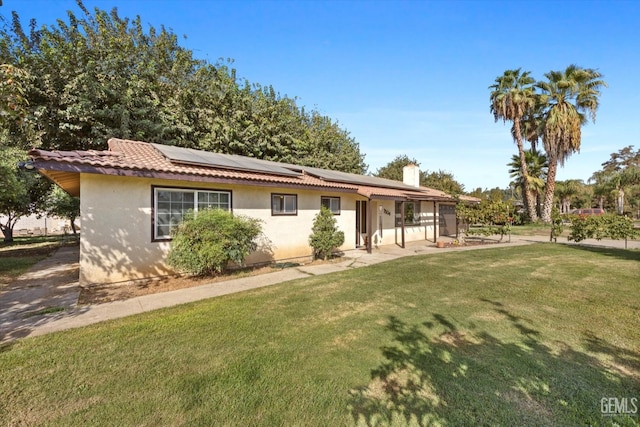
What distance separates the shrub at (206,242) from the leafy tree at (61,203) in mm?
13980

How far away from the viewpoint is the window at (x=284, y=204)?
999 centimetres

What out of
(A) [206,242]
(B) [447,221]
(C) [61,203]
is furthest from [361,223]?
(C) [61,203]

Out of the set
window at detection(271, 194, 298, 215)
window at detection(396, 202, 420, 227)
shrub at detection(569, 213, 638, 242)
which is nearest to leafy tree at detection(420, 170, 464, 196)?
window at detection(396, 202, 420, 227)

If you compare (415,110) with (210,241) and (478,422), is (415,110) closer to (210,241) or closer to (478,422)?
(210,241)

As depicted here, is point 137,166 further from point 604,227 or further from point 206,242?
point 604,227

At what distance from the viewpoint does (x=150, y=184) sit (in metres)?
7.33

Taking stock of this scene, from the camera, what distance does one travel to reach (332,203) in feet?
40.0

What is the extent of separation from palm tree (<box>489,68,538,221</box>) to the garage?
37.3ft

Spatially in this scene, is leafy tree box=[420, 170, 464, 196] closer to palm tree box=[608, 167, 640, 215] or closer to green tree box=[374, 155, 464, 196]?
green tree box=[374, 155, 464, 196]

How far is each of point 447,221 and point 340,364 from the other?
62.8 ft

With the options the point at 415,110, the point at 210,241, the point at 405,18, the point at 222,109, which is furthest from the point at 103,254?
the point at 415,110

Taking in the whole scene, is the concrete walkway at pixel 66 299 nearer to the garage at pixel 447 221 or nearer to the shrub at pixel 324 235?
the shrub at pixel 324 235

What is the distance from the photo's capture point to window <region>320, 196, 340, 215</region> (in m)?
11.8

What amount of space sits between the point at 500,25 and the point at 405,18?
369cm
